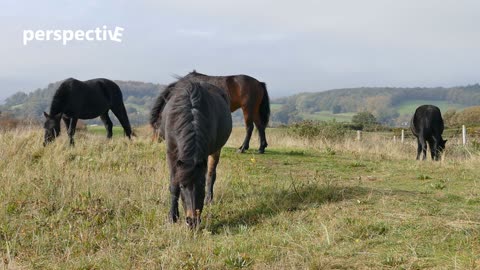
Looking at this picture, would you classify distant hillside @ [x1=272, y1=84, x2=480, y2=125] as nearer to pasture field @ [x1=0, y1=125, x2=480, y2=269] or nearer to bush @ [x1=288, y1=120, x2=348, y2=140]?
bush @ [x1=288, y1=120, x2=348, y2=140]

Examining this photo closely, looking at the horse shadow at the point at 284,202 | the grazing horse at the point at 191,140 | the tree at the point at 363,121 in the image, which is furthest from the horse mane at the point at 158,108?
the tree at the point at 363,121

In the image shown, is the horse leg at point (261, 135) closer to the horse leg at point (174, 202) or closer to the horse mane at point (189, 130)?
the horse mane at point (189, 130)

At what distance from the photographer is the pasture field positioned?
4.65 meters

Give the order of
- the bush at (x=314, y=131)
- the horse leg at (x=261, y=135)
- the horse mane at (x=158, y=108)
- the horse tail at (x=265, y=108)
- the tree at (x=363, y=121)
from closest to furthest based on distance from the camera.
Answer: the horse mane at (x=158, y=108) → the horse leg at (x=261, y=135) → the horse tail at (x=265, y=108) → the bush at (x=314, y=131) → the tree at (x=363, y=121)

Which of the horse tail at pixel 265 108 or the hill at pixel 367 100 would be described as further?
the hill at pixel 367 100

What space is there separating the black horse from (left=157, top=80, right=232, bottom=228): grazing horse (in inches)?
268

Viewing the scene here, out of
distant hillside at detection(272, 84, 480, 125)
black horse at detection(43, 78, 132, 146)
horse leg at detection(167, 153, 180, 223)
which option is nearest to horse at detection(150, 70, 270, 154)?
black horse at detection(43, 78, 132, 146)

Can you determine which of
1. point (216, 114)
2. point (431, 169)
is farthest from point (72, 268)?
point (431, 169)

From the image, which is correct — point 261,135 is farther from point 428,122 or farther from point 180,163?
point 180,163

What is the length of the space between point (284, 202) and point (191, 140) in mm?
2003

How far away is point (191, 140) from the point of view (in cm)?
551

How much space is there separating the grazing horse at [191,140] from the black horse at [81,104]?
680cm

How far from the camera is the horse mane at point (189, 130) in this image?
17.7 feet

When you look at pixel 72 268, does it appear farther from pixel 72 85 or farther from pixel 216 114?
pixel 72 85
